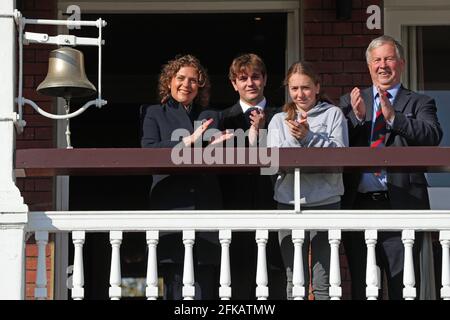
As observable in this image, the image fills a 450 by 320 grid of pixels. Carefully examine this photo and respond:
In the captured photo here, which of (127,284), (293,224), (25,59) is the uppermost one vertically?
(25,59)

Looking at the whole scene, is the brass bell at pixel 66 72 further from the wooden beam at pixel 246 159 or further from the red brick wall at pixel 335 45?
the red brick wall at pixel 335 45

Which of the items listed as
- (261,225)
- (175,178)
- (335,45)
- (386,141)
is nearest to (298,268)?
(261,225)

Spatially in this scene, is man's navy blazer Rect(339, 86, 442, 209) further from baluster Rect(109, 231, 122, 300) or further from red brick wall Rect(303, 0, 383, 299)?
red brick wall Rect(303, 0, 383, 299)

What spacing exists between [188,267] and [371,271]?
1.00 m

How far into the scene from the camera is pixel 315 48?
9.62 m

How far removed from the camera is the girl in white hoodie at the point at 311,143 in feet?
23.4

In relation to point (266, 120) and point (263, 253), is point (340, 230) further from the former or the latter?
point (266, 120)

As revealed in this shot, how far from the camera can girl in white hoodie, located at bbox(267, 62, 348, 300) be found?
7.14 meters

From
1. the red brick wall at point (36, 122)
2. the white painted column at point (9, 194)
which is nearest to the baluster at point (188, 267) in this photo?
the white painted column at point (9, 194)

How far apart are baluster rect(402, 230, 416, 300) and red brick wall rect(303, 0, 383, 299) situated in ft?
8.84

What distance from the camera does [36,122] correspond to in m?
9.54

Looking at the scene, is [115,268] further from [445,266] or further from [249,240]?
[445,266]
